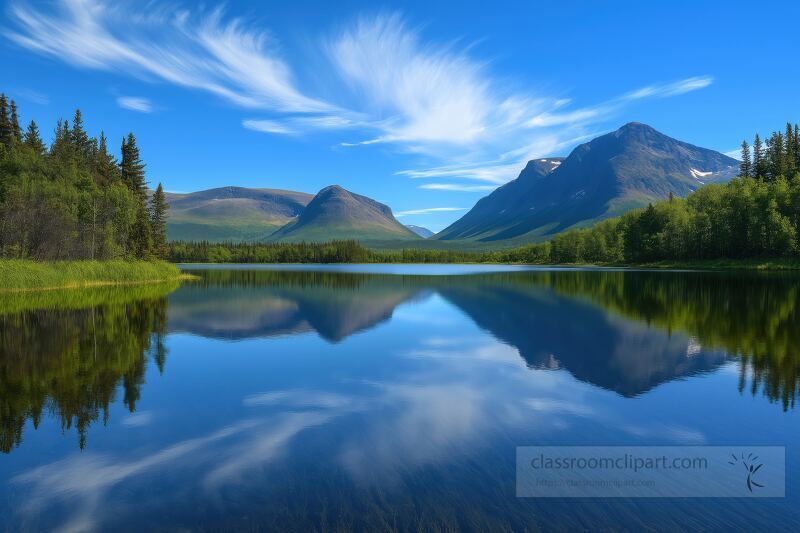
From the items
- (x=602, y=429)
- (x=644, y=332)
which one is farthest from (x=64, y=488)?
(x=644, y=332)

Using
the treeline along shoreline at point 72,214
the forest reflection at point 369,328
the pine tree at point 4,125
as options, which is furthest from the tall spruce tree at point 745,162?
the pine tree at point 4,125

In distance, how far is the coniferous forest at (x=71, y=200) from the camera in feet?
204

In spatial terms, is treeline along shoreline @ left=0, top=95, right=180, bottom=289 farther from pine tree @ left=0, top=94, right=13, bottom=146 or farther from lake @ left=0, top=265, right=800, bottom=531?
lake @ left=0, top=265, right=800, bottom=531

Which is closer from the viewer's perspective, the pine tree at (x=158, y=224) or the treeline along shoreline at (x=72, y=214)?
the treeline along shoreline at (x=72, y=214)

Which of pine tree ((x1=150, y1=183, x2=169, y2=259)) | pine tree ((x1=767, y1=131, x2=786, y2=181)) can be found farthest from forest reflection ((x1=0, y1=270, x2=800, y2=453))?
pine tree ((x1=767, y1=131, x2=786, y2=181))

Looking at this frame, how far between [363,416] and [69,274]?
204 feet

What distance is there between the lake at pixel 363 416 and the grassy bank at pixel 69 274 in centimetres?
2516

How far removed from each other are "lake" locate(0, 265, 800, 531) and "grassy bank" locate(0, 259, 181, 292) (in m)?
25.2

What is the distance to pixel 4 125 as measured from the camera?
8575 centimetres

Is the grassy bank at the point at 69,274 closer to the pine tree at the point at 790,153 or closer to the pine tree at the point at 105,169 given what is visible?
the pine tree at the point at 105,169

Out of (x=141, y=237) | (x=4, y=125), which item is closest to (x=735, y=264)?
(x=141, y=237)

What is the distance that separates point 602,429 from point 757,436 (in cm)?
390

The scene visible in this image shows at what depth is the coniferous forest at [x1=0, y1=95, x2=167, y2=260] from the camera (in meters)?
62.2

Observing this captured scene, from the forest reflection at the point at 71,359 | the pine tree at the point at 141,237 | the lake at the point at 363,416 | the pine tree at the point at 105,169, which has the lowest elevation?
the lake at the point at 363,416
